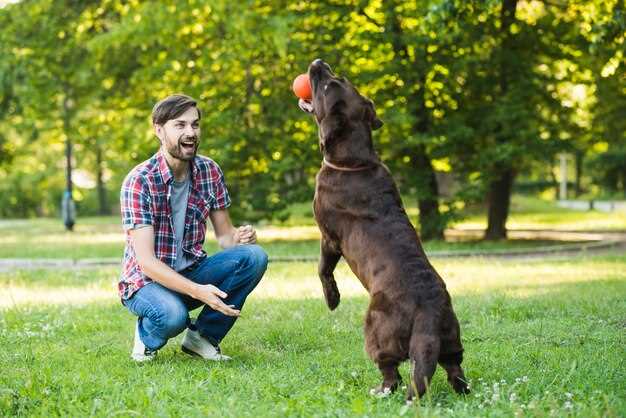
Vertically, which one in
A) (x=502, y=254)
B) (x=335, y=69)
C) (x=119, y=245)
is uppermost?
(x=335, y=69)

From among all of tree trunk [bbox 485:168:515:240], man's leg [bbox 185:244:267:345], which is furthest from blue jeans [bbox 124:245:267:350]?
tree trunk [bbox 485:168:515:240]

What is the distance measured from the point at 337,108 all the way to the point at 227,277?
158 centimetres

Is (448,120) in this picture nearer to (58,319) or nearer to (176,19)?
(176,19)

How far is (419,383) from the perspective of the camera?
163 inches

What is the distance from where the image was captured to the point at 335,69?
16.3m

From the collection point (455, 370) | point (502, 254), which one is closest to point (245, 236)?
point (455, 370)

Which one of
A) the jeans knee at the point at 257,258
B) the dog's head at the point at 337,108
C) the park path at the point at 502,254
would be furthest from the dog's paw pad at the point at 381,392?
the park path at the point at 502,254

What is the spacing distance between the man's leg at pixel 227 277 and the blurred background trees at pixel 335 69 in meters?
9.22

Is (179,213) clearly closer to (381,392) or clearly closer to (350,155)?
(350,155)

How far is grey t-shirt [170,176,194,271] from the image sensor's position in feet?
18.6

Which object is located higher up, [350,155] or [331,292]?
[350,155]

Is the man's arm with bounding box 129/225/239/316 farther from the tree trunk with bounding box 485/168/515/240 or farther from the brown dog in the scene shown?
the tree trunk with bounding box 485/168/515/240

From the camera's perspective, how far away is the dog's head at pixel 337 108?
186 inches

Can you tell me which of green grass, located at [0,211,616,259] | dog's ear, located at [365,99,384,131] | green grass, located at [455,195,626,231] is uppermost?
dog's ear, located at [365,99,384,131]
